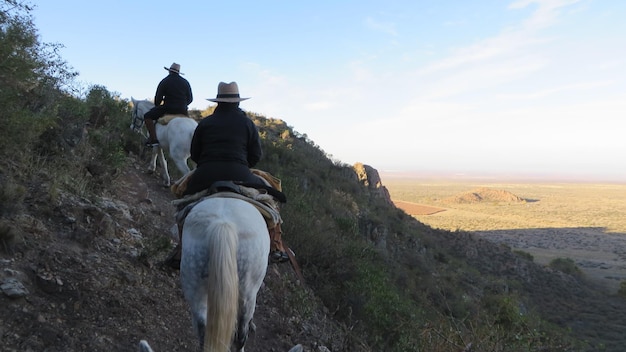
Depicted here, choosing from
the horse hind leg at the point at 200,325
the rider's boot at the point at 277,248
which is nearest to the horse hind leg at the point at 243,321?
the horse hind leg at the point at 200,325

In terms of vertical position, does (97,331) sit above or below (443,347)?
above

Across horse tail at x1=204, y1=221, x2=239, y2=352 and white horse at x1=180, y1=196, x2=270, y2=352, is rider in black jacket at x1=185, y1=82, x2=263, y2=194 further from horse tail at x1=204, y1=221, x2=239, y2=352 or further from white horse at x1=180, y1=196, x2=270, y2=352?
horse tail at x1=204, y1=221, x2=239, y2=352

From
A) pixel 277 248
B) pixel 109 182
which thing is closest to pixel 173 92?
pixel 109 182

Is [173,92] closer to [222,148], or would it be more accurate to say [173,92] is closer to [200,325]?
[222,148]

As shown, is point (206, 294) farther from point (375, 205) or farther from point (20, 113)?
point (375, 205)

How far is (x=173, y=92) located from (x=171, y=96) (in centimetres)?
8

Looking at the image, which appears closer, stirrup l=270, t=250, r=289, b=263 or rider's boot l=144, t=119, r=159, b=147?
stirrup l=270, t=250, r=289, b=263

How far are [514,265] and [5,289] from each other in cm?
2884

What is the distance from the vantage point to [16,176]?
16.5 feet

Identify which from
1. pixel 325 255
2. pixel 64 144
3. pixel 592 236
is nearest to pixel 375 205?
pixel 325 255

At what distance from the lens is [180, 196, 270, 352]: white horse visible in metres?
2.74

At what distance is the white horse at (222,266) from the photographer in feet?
9.00

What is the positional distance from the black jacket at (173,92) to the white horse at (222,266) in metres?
4.59

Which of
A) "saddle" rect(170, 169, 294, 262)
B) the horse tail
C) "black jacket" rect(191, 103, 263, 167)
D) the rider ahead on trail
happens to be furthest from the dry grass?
the horse tail
